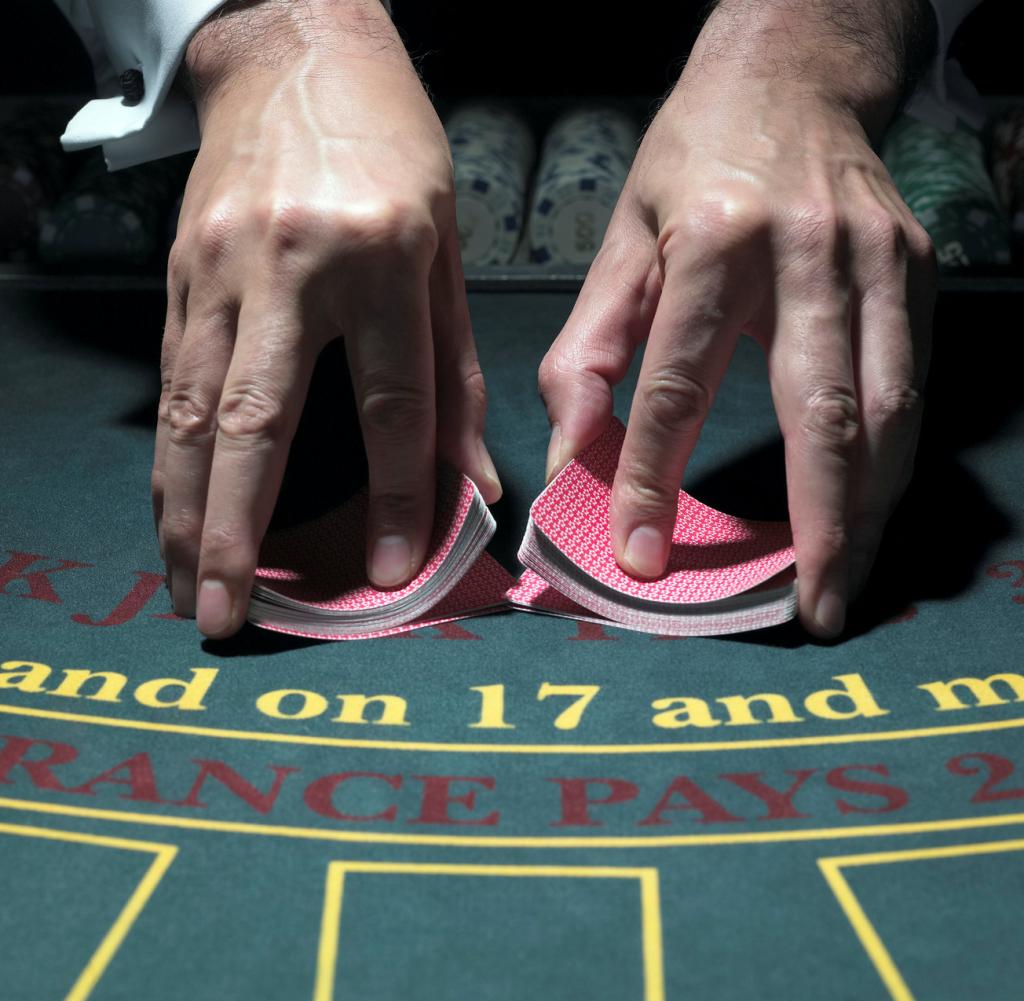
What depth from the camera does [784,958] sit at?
1.99ft

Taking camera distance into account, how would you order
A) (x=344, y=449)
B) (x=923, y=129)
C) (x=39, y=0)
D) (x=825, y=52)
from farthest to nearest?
(x=39, y=0) < (x=923, y=129) < (x=344, y=449) < (x=825, y=52)

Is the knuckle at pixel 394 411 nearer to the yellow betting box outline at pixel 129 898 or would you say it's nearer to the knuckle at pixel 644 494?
the knuckle at pixel 644 494

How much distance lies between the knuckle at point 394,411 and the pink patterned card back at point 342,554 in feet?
0.24

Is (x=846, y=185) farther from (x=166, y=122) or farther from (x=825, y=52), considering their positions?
(x=166, y=122)

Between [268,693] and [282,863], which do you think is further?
[268,693]

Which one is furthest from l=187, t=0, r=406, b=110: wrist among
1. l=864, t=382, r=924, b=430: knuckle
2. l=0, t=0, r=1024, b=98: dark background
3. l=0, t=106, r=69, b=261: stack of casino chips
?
l=0, t=0, r=1024, b=98: dark background

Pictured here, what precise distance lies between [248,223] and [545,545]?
33 cm

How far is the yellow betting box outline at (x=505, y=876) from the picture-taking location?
59 cm

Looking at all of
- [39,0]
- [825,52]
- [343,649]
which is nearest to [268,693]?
[343,649]

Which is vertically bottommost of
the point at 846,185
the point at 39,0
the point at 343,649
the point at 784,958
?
the point at 39,0

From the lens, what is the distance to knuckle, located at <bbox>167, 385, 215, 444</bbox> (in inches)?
36.8

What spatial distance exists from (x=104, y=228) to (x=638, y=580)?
145 centimetres

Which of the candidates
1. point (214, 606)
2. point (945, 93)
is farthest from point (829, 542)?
point (945, 93)

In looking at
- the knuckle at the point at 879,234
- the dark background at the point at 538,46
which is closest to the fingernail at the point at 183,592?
the knuckle at the point at 879,234
